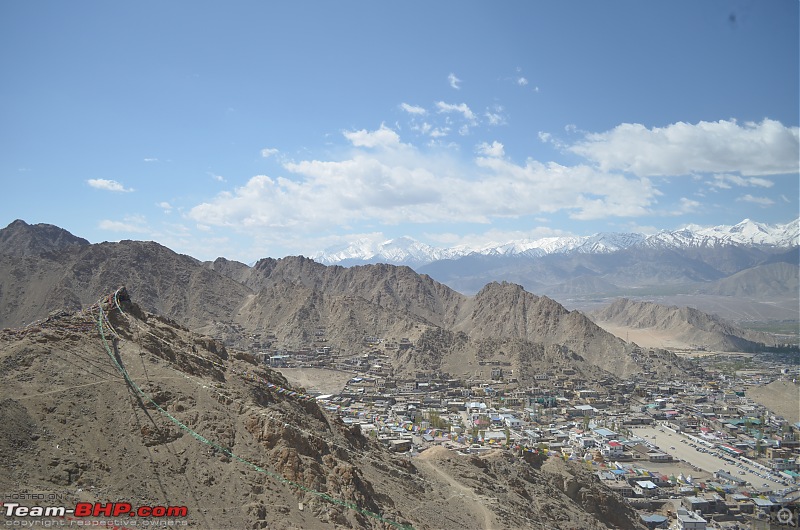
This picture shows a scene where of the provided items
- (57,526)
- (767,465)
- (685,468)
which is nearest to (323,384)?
(685,468)

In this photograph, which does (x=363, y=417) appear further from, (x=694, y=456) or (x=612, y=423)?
(x=694, y=456)

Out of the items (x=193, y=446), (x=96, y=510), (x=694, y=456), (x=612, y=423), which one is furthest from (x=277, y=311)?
(x=96, y=510)

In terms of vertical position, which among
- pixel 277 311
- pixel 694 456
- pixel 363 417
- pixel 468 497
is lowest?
pixel 694 456

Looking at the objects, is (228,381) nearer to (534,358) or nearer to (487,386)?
(487,386)

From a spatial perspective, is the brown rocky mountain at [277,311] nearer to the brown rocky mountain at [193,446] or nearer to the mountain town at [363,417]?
the mountain town at [363,417]

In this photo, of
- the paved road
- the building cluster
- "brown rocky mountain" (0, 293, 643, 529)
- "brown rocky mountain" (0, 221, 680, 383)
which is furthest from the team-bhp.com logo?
"brown rocky mountain" (0, 221, 680, 383)

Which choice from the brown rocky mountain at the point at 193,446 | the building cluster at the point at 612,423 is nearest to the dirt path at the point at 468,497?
the brown rocky mountain at the point at 193,446

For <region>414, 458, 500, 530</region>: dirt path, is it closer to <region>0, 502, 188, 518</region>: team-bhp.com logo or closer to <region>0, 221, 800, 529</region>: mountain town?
<region>0, 221, 800, 529</region>: mountain town
